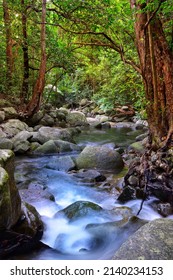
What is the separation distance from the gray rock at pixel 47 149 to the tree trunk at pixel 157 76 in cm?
388

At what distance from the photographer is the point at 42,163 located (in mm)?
6965

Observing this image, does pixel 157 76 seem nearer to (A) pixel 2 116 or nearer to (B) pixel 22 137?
(B) pixel 22 137

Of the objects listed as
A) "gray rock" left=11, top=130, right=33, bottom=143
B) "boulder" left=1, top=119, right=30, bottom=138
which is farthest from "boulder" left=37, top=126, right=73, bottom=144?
"boulder" left=1, top=119, right=30, bottom=138

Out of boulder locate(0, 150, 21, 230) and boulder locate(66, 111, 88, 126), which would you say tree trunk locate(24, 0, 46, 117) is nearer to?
boulder locate(66, 111, 88, 126)

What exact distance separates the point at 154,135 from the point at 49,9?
22.9 ft

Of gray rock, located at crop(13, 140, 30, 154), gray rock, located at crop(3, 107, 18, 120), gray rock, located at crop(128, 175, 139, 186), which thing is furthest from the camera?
gray rock, located at crop(3, 107, 18, 120)

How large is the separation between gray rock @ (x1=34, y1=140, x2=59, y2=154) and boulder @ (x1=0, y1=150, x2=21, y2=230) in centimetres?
445

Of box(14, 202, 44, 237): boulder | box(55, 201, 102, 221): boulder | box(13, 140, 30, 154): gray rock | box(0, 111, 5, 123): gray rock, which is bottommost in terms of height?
box(55, 201, 102, 221): boulder

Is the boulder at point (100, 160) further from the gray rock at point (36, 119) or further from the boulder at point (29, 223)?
the gray rock at point (36, 119)

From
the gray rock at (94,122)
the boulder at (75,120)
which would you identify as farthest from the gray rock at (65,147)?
the gray rock at (94,122)

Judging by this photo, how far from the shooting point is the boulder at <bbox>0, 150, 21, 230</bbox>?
2680 millimetres

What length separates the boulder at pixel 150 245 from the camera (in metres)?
2.12
